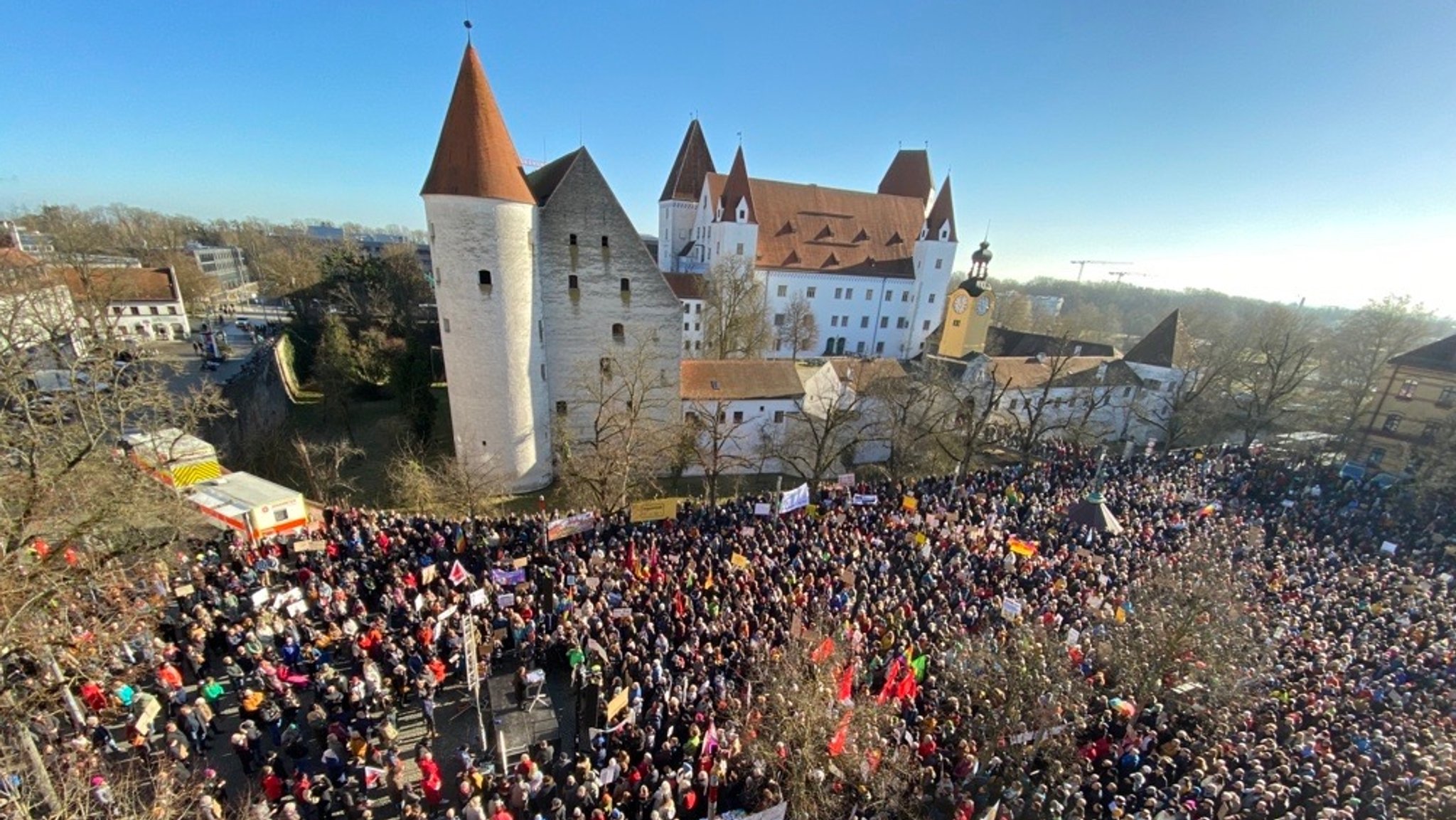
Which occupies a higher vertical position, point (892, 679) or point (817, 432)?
point (817, 432)

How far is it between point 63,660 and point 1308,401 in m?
66.5

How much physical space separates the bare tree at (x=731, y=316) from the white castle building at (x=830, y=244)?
186 inches

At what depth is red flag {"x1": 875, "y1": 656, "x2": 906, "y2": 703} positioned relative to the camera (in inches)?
464

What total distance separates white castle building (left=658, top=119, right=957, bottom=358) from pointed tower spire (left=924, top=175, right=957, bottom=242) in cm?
6

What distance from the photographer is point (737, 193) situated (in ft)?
152

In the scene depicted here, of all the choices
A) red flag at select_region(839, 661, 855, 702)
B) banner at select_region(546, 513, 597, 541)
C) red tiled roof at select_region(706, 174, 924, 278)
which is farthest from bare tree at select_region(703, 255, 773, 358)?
red flag at select_region(839, 661, 855, 702)

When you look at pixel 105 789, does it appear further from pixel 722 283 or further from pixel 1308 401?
pixel 1308 401

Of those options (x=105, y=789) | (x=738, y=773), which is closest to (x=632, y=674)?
(x=738, y=773)

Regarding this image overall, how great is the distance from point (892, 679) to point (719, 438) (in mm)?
13939

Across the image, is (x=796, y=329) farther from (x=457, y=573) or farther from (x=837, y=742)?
(x=837, y=742)

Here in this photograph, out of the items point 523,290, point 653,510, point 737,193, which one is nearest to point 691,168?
point 737,193

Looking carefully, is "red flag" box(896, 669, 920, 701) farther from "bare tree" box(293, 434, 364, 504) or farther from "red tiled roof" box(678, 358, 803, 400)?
"bare tree" box(293, 434, 364, 504)

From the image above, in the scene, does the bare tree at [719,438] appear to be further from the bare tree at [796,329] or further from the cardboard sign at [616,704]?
the bare tree at [796,329]

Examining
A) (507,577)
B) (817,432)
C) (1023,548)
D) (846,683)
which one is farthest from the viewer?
(817,432)
